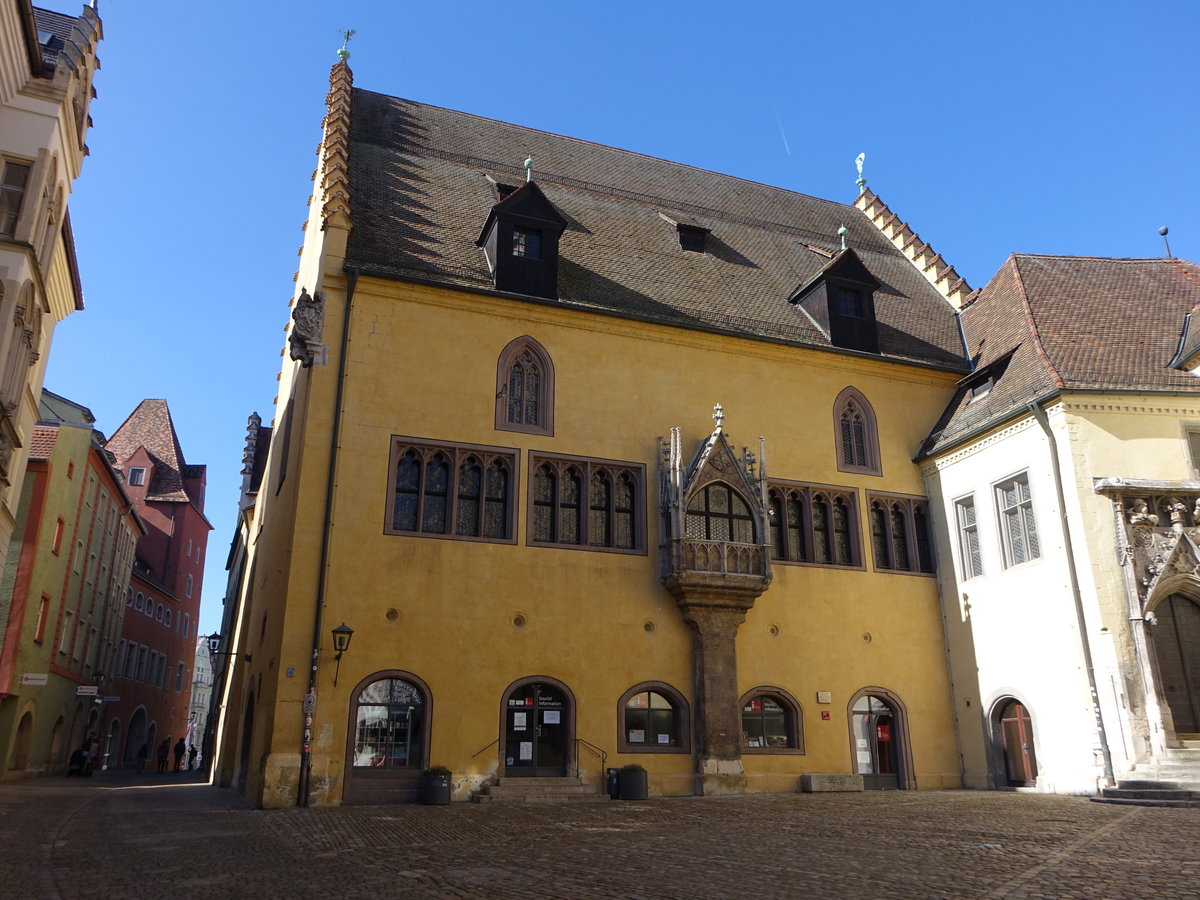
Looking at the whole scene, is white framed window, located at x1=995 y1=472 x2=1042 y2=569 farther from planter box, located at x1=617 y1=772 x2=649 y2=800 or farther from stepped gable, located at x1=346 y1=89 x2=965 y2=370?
planter box, located at x1=617 y1=772 x2=649 y2=800

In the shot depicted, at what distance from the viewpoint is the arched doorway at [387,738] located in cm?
1730

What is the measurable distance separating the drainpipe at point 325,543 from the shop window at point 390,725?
916mm

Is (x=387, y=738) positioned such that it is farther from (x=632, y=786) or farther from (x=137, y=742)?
(x=137, y=742)

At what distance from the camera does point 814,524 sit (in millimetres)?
22625

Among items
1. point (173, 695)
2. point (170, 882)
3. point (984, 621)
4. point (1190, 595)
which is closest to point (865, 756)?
point (984, 621)

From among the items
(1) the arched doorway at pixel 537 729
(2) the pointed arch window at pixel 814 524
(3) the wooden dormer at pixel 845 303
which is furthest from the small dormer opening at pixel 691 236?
(1) the arched doorway at pixel 537 729

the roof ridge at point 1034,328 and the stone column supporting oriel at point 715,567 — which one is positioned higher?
the roof ridge at point 1034,328

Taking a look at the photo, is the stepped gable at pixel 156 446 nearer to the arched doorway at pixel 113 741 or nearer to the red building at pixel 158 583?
the red building at pixel 158 583

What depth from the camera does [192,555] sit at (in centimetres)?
6097

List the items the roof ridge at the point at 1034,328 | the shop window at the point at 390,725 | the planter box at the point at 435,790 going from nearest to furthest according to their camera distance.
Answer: the planter box at the point at 435,790 < the shop window at the point at 390,725 < the roof ridge at the point at 1034,328

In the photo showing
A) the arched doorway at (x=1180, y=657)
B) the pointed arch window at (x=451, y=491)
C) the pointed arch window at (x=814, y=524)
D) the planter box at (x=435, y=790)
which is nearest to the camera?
the planter box at (x=435, y=790)

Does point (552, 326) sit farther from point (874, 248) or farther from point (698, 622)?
point (874, 248)

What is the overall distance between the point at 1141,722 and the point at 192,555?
56.8m

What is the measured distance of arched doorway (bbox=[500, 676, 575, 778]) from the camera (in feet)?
60.6
